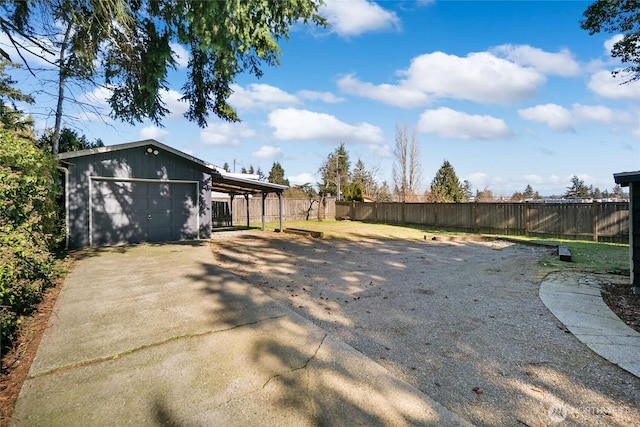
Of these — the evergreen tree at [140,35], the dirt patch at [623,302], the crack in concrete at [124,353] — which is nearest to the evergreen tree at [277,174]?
the evergreen tree at [140,35]

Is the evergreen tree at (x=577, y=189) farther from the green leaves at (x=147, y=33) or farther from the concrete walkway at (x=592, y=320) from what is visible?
the green leaves at (x=147, y=33)

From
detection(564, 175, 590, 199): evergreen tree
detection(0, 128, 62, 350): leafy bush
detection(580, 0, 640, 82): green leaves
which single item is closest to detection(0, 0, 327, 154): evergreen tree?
detection(0, 128, 62, 350): leafy bush

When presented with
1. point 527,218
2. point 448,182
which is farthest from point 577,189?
point 527,218

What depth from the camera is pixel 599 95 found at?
39.1 ft

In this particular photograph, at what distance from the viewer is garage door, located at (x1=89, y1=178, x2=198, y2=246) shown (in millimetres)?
9281

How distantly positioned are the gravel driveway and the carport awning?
15.8ft

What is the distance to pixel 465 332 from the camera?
3.48 m

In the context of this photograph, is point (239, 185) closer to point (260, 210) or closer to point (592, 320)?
point (260, 210)

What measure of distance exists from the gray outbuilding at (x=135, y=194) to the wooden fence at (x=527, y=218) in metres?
11.4

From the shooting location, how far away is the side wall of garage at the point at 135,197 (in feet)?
29.2

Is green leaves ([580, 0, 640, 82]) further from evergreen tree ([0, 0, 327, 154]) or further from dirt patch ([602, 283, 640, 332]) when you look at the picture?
evergreen tree ([0, 0, 327, 154])

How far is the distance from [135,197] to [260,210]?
33.6ft

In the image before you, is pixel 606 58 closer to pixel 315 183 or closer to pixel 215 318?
pixel 215 318

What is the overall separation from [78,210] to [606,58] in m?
17.1
